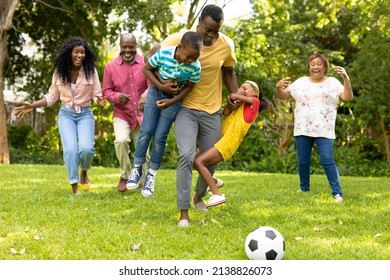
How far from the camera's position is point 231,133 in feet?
19.5

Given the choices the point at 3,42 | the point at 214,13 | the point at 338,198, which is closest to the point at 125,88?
the point at 214,13

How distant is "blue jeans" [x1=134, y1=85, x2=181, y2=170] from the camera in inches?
237

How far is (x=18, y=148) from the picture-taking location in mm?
18234

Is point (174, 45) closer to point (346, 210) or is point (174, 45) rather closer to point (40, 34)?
point (346, 210)

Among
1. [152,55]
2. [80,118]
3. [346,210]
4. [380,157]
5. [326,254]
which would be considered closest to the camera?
[326,254]

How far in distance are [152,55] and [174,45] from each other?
411mm

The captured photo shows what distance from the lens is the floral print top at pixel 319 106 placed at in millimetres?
7883

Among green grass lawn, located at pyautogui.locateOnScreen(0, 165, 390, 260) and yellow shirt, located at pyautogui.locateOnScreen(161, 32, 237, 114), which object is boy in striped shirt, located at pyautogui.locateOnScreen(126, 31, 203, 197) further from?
green grass lawn, located at pyautogui.locateOnScreen(0, 165, 390, 260)

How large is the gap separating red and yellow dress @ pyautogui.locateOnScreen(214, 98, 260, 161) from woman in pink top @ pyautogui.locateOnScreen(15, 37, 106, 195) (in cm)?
219

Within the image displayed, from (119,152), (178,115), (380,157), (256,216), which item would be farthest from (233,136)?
(380,157)

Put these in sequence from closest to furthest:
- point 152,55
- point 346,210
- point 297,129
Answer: point 152,55
point 346,210
point 297,129

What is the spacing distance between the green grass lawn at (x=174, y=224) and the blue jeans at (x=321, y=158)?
208 mm

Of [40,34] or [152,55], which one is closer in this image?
[152,55]

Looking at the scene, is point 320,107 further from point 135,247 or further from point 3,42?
point 3,42
